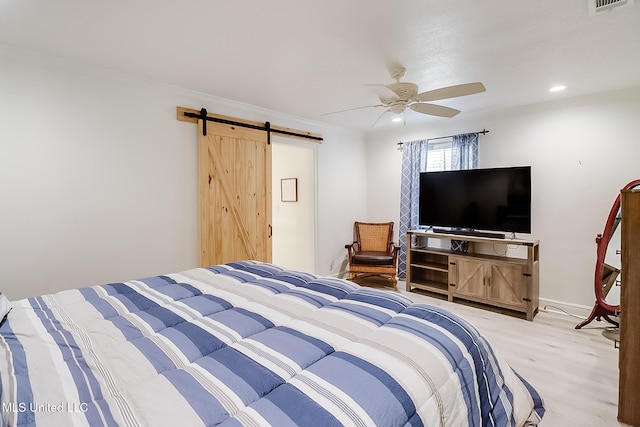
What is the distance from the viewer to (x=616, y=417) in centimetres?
191

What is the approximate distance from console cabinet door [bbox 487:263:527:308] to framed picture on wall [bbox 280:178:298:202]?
3.03 meters

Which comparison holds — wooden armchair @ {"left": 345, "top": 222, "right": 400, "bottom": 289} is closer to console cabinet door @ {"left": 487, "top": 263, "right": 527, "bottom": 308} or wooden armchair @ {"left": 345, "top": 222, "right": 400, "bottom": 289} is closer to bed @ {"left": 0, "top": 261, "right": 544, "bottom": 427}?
console cabinet door @ {"left": 487, "top": 263, "right": 527, "bottom": 308}

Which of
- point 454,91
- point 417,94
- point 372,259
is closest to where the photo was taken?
point 454,91

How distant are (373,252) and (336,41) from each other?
3477mm

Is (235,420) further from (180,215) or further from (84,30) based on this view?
(180,215)

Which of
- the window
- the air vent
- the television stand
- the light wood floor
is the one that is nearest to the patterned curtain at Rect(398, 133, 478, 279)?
the window

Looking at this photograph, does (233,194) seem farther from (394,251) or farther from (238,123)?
(394,251)

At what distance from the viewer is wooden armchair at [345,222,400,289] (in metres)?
4.57

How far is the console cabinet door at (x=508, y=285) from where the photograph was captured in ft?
11.6

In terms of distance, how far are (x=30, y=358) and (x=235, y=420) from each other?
2.82 ft

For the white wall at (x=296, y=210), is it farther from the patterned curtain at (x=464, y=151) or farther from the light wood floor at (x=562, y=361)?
the light wood floor at (x=562, y=361)

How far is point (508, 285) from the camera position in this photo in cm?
362

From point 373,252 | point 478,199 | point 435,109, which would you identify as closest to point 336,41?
point 435,109

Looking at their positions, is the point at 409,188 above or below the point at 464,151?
below
